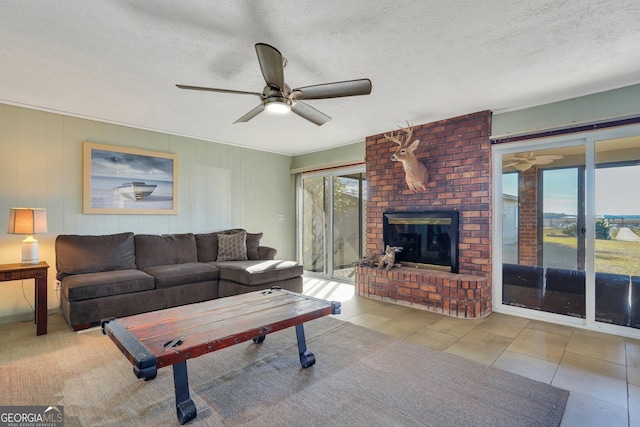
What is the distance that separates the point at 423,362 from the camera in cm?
253

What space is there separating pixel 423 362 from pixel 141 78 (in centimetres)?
347

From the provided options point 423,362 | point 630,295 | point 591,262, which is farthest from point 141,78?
point 630,295

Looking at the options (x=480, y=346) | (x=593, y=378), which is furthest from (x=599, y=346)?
(x=480, y=346)

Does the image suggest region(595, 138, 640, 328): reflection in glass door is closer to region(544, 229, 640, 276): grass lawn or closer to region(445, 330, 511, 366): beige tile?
region(544, 229, 640, 276): grass lawn

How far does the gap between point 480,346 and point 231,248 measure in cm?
354

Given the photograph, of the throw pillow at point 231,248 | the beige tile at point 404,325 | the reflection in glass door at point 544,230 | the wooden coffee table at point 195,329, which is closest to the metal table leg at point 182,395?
the wooden coffee table at point 195,329

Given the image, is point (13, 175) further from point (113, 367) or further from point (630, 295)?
point (630, 295)

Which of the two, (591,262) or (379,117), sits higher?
(379,117)

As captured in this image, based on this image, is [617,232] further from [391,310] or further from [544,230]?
[391,310]

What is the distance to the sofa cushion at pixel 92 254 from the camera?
3.60 m

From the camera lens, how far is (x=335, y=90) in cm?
233

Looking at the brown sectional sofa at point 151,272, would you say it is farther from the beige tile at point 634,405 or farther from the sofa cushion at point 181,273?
the beige tile at point 634,405

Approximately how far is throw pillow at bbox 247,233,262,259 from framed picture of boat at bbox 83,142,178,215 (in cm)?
120

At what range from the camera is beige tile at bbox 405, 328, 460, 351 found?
9.45 feet
